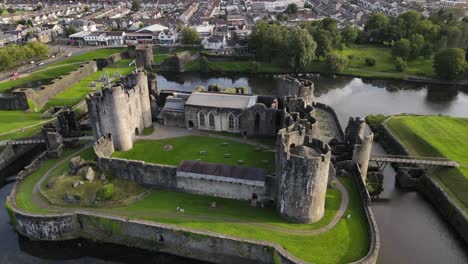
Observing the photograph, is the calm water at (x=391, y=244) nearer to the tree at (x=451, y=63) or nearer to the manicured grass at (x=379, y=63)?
the manicured grass at (x=379, y=63)

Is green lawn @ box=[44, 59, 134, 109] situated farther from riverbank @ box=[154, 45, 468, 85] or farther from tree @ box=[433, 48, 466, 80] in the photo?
tree @ box=[433, 48, 466, 80]

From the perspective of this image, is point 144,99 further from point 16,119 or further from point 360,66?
point 360,66

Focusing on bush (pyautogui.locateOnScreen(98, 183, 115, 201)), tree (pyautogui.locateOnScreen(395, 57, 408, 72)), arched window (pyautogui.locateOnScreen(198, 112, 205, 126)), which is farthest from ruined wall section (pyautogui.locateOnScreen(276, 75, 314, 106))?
tree (pyautogui.locateOnScreen(395, 57, 408, 72))

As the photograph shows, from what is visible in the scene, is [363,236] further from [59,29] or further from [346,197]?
[59,29]

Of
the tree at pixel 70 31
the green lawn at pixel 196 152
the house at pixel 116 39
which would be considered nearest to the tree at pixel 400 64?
the green lawn at pixel 196 152

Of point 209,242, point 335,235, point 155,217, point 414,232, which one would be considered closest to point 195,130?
point 155,217

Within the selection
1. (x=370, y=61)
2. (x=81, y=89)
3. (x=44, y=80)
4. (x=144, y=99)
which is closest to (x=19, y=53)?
(x=44, y=80)
